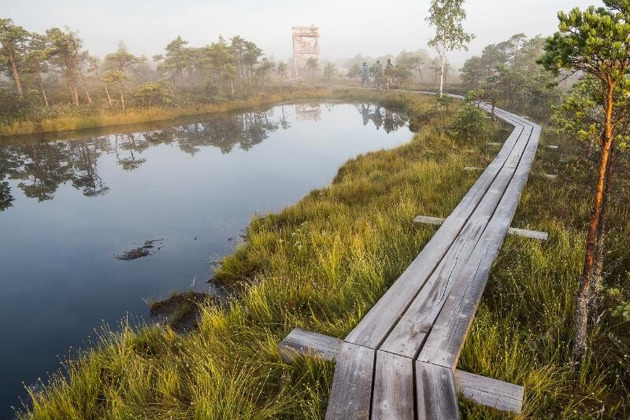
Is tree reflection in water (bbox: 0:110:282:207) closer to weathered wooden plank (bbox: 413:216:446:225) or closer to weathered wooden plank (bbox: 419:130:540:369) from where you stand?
weathered wooden plank (bbox: 413:216:446:225)

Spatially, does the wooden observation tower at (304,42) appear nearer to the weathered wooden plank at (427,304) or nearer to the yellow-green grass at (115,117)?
the yellow-green grass at (115,117)

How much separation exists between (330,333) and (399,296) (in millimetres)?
828

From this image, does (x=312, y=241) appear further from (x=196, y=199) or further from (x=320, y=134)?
(x=320, y=134)

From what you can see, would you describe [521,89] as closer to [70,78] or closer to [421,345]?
[421,345]

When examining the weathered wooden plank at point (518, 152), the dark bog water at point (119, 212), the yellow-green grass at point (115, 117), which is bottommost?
the dark bog water at point (119, 212)

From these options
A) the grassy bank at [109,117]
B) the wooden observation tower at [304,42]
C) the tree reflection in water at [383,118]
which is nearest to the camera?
the grassy bank at [109,117]

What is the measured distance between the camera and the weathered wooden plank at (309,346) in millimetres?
2980

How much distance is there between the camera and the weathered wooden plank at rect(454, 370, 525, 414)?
7.49ft

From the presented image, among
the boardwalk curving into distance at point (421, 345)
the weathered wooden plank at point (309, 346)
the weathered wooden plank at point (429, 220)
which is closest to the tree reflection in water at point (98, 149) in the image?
the weathered wooden plank at point (429, 220)

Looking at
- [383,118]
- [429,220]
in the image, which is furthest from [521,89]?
[429,220]

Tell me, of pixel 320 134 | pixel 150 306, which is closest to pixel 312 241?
pixel 150 306

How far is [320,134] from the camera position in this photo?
20.0 m

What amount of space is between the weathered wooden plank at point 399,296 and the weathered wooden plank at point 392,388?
0.22 metres

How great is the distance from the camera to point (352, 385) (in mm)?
2533
